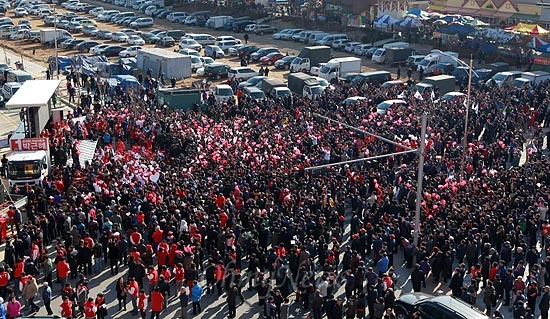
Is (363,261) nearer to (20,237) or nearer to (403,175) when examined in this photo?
(403,175)

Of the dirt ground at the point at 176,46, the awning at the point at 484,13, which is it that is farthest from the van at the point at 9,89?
the awning at the point at 484,13

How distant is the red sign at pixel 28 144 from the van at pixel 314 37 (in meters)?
37.0

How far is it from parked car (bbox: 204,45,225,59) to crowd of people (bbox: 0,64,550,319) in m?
23.5

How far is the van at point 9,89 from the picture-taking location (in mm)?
41219

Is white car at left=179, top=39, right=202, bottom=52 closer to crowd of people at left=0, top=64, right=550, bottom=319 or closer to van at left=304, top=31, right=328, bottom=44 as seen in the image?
van at left=304, top=31, right=328, bottom=44

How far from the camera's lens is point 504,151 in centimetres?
3005

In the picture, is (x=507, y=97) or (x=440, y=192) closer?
(x=440, y=192)

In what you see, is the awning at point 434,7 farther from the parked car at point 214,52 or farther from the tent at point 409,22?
the parked car at point 214,52

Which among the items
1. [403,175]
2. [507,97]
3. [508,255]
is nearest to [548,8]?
[507,97]

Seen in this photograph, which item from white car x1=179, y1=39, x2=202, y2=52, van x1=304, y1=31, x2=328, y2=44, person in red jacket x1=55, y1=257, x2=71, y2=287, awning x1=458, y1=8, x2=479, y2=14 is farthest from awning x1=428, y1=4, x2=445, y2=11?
person in red jacket x1=55, y1=257, x2=71, y2=287

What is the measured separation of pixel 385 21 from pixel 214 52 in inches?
604

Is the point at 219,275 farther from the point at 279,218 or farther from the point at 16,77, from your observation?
the point at 16,77

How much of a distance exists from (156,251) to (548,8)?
48.2m

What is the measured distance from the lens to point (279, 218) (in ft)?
73.8
